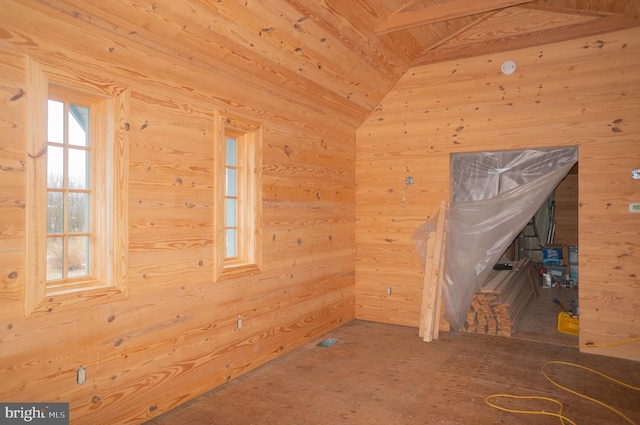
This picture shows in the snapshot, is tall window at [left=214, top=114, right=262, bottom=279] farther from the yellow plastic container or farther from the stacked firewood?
the yellow plastic container

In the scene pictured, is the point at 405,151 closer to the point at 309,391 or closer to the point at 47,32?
the point at 309,391

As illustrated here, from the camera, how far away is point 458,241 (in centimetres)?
486

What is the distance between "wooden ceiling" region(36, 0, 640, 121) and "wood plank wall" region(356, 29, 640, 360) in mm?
196

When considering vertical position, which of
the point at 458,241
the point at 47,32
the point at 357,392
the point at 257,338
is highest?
the point at 47,32

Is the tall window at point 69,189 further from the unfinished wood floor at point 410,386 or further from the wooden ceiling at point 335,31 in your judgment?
the unfinished wood floor at point 410,386

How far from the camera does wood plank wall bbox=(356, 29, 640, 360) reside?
13.8ft

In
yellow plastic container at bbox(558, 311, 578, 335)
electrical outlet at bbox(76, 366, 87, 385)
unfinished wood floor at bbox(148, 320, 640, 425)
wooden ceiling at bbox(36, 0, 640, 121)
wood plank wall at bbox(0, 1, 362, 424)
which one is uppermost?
wooden ceiling at bbox(36, 0, 640, 121)

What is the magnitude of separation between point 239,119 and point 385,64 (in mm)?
→ 2033

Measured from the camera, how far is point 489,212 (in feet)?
15.5

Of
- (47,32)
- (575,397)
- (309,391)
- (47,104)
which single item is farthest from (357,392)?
(47,32)

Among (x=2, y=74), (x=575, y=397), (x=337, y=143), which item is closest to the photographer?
(x=2, y=74)

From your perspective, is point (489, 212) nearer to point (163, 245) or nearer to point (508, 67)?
point (508, 67)

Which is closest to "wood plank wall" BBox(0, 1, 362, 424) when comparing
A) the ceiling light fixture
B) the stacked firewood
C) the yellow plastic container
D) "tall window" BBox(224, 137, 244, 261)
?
"tall window" BBox(224, 137, 244, 261)

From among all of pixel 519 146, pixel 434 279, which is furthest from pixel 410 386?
pixel 519 146
